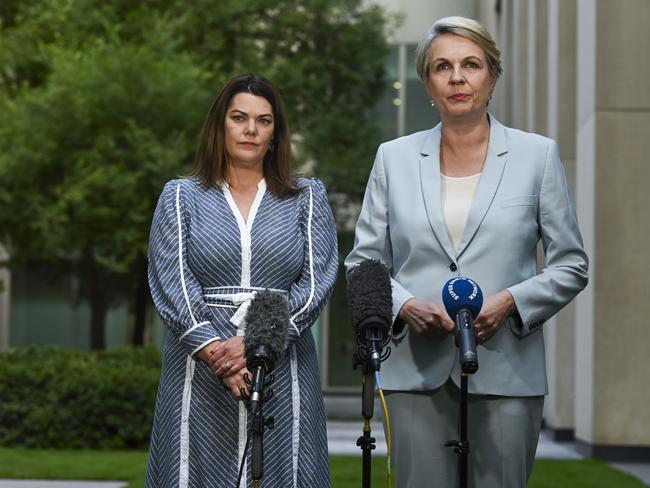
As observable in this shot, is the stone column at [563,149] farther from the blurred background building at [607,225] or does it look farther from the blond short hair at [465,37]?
the blond short hair at [465,37]

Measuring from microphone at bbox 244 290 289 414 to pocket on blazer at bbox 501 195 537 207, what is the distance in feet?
2.71

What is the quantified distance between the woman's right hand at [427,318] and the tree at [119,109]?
17507 millimetres

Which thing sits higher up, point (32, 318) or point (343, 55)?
point (343, 55)

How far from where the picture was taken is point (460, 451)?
4.06 metres

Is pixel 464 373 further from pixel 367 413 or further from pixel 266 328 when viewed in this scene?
pixel 266 328

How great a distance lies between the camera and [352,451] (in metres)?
14.3

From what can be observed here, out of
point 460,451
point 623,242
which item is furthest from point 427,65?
point 623,242

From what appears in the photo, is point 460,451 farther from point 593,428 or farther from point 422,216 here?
point 593,428

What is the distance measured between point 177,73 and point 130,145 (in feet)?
5.08

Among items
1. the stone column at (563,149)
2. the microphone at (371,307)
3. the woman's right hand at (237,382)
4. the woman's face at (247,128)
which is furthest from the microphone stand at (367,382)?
the stone column at (563,149)

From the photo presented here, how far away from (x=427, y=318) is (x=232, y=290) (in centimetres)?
95

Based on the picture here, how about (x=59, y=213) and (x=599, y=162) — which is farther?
(x=59, y=213)

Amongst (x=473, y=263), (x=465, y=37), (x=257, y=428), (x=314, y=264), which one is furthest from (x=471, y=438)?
(x=465, y=37)

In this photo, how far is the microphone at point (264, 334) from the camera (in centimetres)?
416
